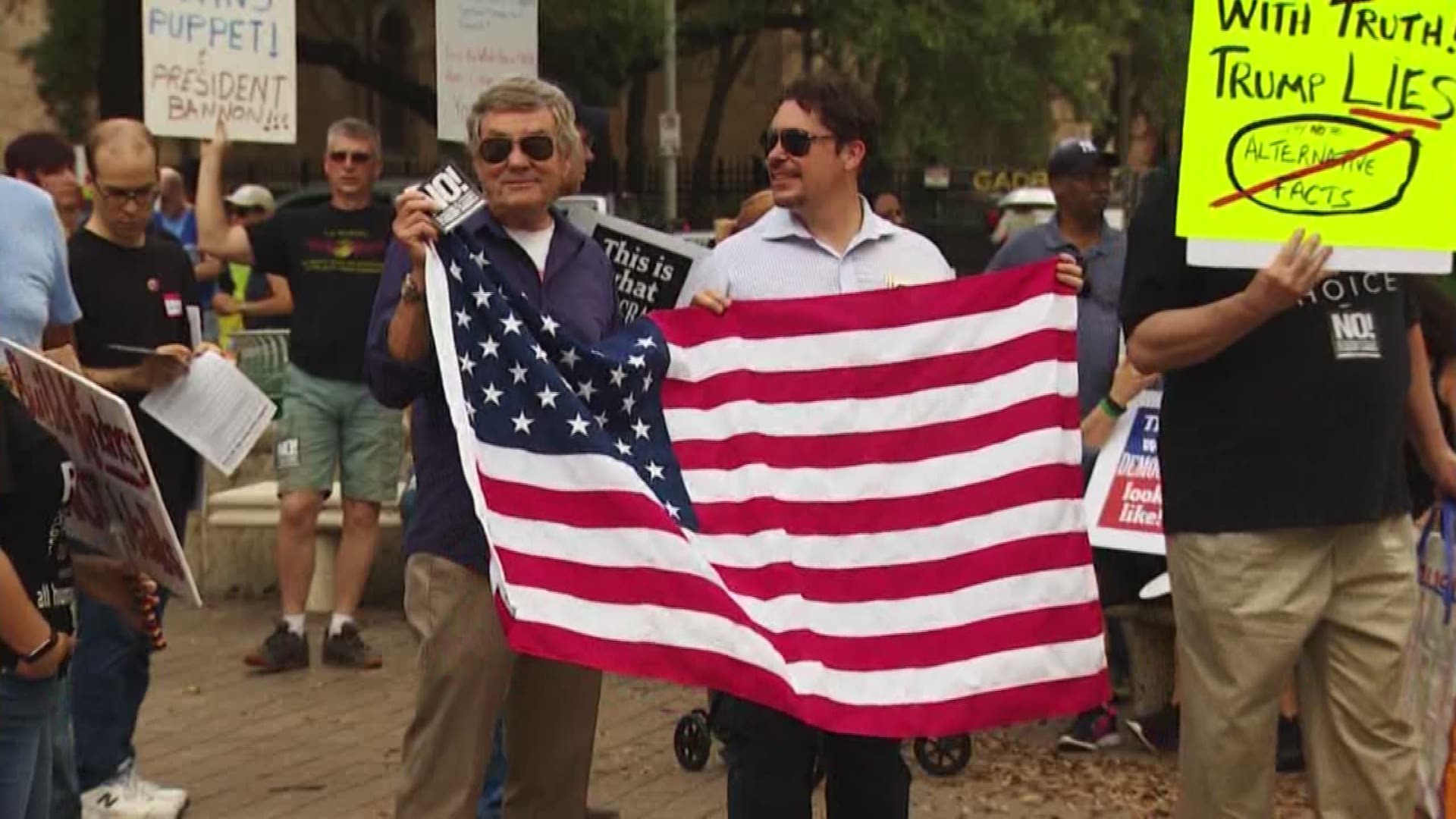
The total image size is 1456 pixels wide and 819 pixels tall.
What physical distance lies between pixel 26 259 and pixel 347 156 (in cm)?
362

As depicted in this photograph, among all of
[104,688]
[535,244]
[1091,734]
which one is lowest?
[1091,734]

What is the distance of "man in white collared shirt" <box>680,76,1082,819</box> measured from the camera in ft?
18.4

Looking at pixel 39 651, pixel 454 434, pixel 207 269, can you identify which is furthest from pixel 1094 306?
pixel 207 269

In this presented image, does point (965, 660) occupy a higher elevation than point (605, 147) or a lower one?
lower

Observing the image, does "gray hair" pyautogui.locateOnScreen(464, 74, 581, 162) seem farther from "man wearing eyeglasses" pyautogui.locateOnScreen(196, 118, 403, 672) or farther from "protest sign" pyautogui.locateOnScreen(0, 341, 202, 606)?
"man wearing eyeglasses" pyautogui.locateOnScreen(196, 118, 403, 672)

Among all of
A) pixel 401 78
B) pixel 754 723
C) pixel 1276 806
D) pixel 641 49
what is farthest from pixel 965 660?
pixel 401 78

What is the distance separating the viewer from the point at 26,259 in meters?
6.39

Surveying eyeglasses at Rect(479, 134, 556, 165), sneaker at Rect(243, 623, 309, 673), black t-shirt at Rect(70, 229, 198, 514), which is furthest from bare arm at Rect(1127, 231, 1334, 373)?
sneaker at Rect(243, 623, 309, 673)

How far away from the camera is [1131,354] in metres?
5.51

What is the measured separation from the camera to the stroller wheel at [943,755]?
8047 millimetres

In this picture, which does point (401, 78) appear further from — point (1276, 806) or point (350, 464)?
point (1276, 806)

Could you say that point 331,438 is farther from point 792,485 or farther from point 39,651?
point 39,651

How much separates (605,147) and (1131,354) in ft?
13.1

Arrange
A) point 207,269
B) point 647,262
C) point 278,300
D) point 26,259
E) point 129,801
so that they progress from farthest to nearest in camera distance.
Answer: point 207,269, point 278,300, point 129,801, point 647,262, point 26,259
